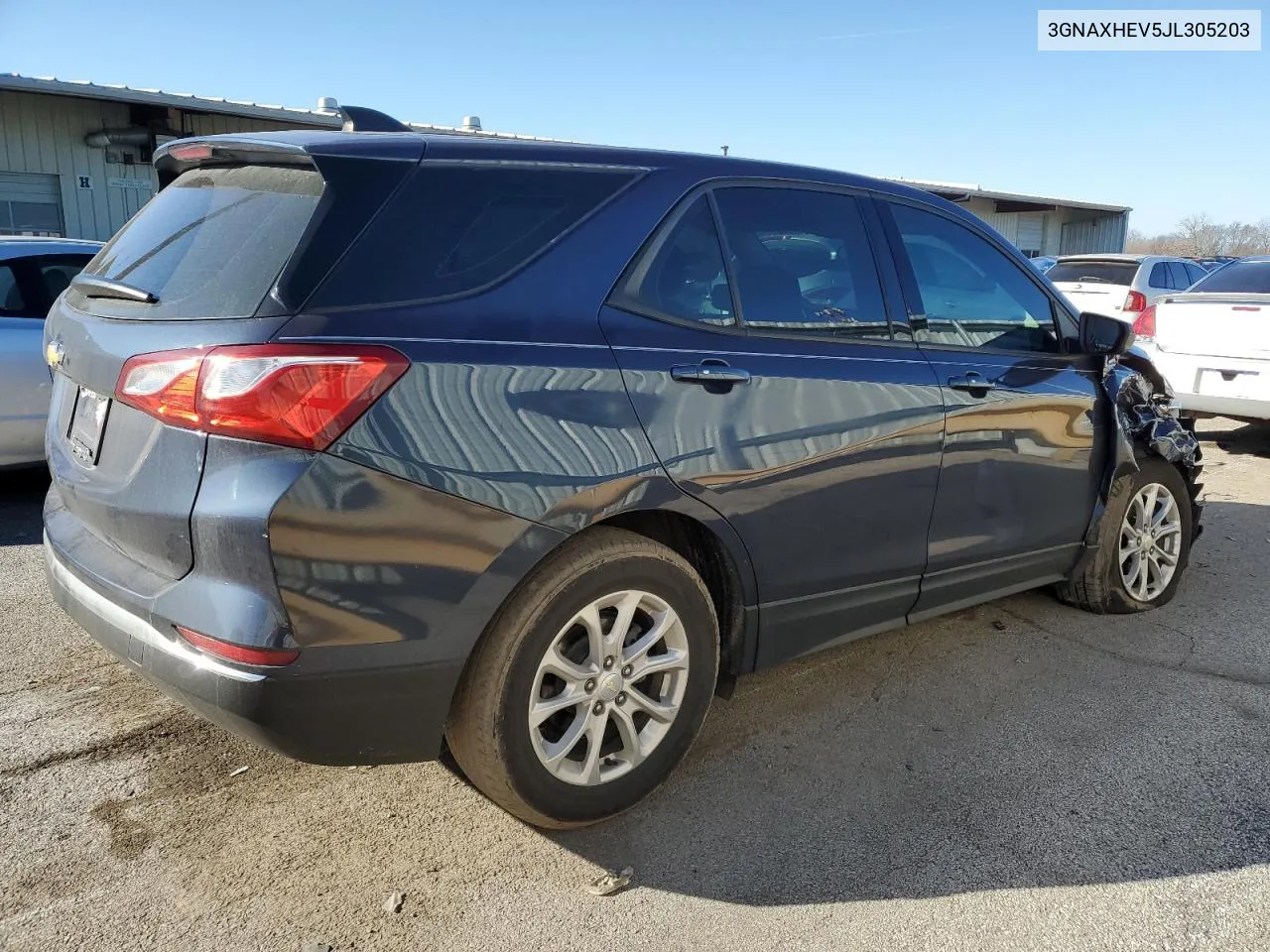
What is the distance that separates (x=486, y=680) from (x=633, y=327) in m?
1.00

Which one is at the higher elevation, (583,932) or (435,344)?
(435,344)

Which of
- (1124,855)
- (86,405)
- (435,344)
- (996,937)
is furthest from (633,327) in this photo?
(1124,855)

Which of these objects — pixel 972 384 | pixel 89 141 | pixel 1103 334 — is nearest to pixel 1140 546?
pixel 1103 334

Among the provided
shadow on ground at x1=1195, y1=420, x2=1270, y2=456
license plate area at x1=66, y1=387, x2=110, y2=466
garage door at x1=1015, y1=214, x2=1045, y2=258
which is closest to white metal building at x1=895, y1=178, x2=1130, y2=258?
garage door at x1=1015, y1=214, x2=1045, y2=258

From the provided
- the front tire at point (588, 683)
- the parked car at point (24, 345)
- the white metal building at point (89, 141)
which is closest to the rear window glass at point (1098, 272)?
the white metal building at point (89, 141)

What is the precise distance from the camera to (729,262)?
303 cm

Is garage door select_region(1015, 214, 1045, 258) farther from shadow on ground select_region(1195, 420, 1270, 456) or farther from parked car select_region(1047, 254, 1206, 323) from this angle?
shadow on ground select_region(1195, 420, 1270, 456)

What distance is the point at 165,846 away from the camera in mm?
2672

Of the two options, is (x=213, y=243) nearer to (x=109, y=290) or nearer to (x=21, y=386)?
(x=109, y=290)

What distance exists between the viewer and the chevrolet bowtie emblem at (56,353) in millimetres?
2832

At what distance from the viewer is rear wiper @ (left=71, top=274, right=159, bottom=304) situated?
255 centimetres

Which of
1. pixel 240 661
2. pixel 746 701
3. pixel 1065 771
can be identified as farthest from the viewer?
pixel 746 701

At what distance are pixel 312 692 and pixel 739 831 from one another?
50.5 inches

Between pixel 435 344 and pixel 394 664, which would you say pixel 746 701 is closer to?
pixel 394 664
